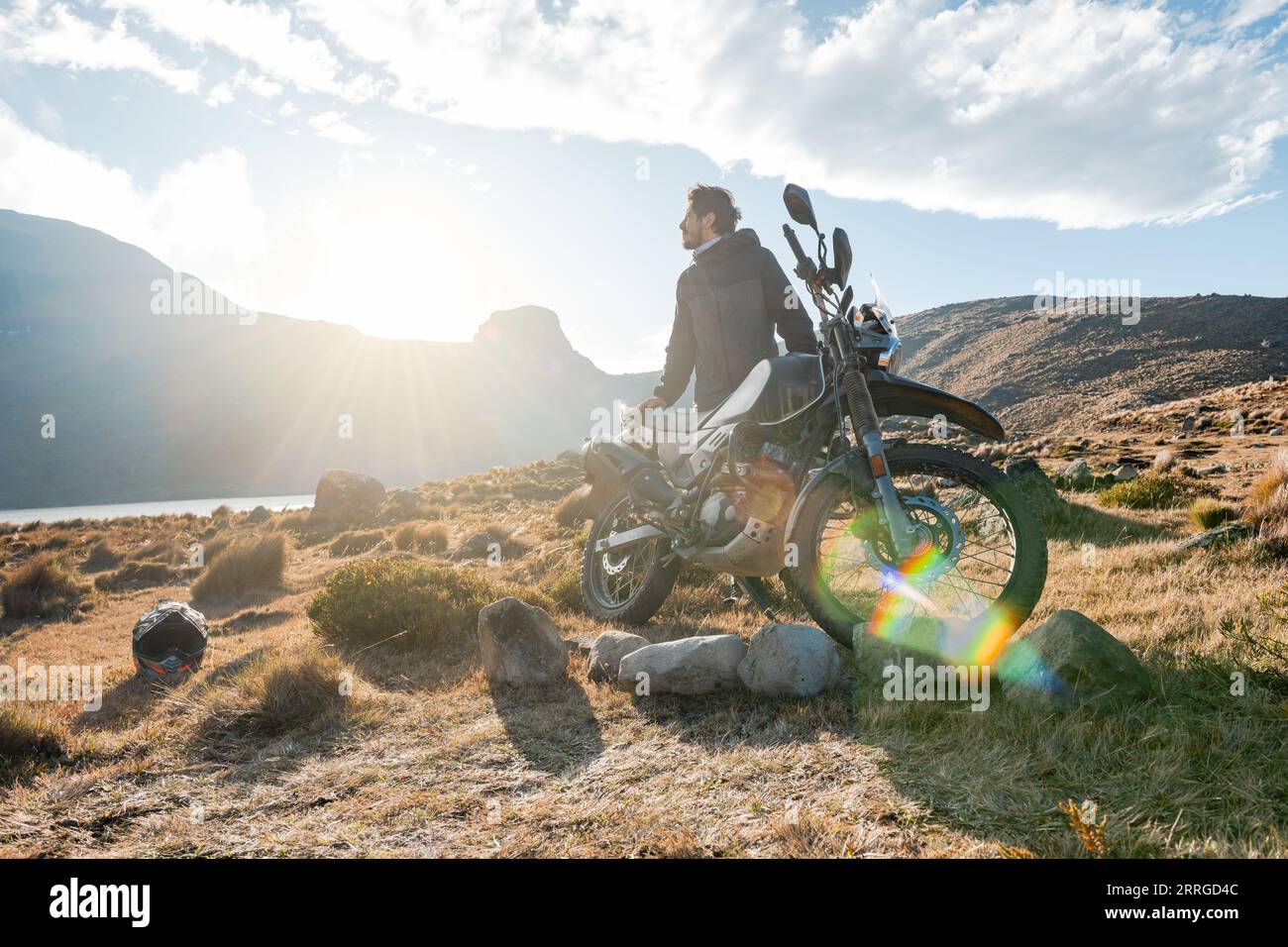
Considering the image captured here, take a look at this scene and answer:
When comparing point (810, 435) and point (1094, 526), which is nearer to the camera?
point (810, 435)

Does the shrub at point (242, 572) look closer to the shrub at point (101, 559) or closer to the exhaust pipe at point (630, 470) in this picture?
the shrub at point (101, 559)

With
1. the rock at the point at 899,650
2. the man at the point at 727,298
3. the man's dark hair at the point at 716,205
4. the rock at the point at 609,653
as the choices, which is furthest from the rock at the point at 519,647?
the man's dark hair at the point at 716,205

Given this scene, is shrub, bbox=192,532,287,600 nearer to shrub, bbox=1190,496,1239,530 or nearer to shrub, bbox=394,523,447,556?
shrub, bbox=394,523,447,556

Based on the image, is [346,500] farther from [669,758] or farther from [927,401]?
[927,401]

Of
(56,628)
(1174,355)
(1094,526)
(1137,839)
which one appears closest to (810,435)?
(1137,839)

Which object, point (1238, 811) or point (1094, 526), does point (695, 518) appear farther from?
point (1094, 526)

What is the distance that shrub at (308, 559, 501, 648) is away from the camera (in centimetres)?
637

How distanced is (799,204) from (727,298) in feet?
6.78

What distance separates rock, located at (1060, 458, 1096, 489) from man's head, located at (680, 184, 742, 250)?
8.59 meters

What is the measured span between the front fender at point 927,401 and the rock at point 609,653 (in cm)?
241

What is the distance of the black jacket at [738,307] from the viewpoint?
6.13 metres
